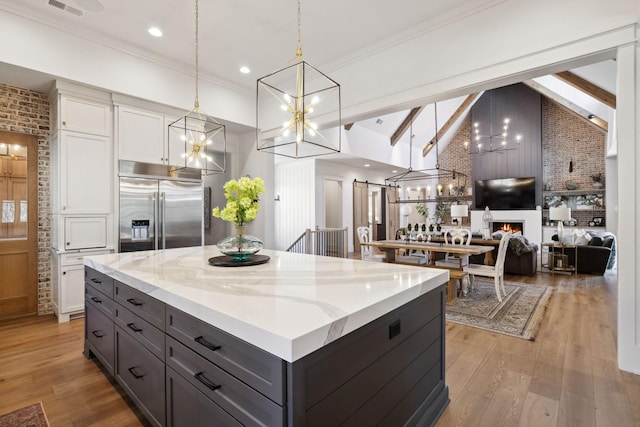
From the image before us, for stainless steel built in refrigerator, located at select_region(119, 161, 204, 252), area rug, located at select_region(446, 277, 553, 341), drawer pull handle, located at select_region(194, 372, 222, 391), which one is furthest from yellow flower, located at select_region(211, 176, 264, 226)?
area rug, located at select_region(446, 277, 553, 341)

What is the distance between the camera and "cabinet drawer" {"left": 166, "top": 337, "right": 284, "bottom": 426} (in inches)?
41.1

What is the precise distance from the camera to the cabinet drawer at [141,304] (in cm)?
163

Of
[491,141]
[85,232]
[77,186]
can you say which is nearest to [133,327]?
[85,232]

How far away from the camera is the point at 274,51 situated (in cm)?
417

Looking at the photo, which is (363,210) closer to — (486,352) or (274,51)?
(274,51)

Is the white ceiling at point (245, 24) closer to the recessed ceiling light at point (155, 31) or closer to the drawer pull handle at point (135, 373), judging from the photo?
the recessed ceiling light at point (155, 31)

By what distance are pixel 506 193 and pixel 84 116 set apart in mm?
11880

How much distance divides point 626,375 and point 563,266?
5.04 m

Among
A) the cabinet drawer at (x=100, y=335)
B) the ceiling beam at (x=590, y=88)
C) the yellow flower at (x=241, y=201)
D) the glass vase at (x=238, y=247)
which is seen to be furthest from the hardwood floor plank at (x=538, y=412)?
the ceiling beam at (x=590, y=88)

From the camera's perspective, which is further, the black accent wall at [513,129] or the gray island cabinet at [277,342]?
the black accent wall at [513,129]

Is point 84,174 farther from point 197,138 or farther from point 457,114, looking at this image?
point 457,114

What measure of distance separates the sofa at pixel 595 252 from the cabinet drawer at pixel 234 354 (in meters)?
7.65

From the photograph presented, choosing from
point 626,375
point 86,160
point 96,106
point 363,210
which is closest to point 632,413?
point 626,375

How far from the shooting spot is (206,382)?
1.28 metres
